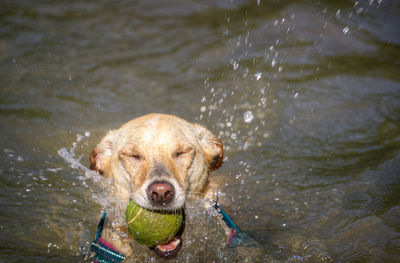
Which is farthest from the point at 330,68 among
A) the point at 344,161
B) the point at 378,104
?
the point at 344,161

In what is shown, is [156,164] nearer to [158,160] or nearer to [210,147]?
[158,160]

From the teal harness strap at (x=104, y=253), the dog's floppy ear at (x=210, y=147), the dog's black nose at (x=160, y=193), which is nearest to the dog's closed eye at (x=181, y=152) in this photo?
the dog's floppy ear at (x=210, y=147)

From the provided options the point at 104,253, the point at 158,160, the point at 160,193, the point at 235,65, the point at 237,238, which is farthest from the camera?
the point at 235,65

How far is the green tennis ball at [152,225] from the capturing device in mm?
3023

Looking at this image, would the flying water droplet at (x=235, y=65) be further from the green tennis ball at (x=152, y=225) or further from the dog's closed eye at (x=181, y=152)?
the green tennis ball at (x=152, y=225)

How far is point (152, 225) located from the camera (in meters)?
3.03

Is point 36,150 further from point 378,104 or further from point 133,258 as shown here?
point 378,104

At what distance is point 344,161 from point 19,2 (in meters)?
8.21

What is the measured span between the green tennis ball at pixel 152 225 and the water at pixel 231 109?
488 millimetres

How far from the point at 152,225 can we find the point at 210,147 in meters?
1.49

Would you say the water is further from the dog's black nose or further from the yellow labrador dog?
the dog's black nose

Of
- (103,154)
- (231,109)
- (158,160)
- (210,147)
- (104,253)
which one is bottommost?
(231,109)

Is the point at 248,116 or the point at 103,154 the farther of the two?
the point at 248,116

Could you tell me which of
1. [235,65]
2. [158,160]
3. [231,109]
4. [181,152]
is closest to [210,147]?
[181,152]
